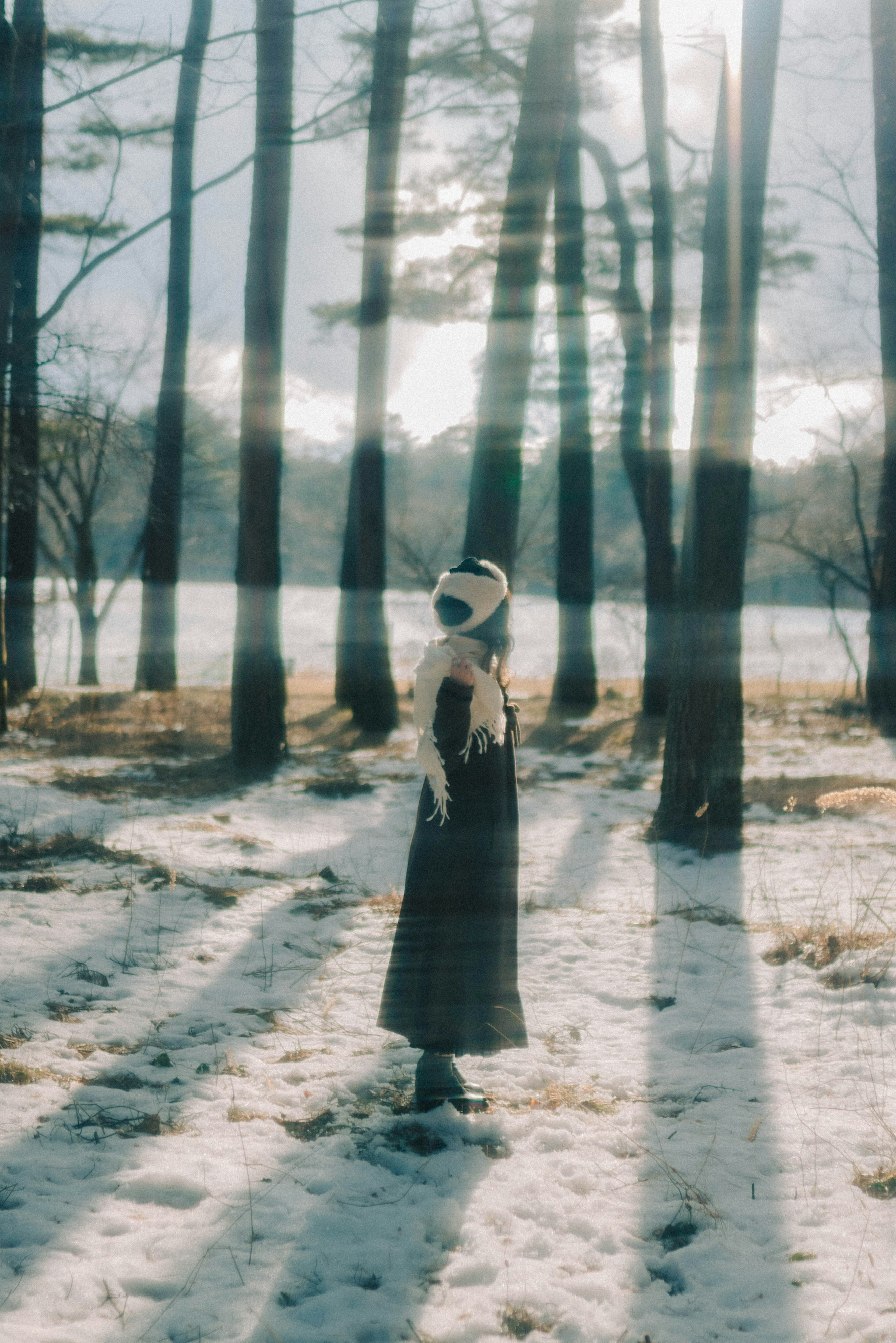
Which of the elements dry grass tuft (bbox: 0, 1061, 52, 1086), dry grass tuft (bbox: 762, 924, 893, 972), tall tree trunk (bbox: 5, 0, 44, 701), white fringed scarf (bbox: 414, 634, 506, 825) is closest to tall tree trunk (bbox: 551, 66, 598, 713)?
tall tree trunk (bbox: 5, 0, 44, 701)

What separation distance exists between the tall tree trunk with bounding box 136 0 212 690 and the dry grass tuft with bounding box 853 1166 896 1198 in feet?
41.2

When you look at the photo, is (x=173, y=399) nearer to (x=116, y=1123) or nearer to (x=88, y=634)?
(x=88, y=634)

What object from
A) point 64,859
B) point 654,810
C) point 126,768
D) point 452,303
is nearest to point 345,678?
point 126,768

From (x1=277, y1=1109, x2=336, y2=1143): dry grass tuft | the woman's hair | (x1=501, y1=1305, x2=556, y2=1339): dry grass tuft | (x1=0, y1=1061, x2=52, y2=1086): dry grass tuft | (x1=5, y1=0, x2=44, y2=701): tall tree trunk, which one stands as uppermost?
(x1=5, y1=0, x2=44, y2=701): tall tree trunk

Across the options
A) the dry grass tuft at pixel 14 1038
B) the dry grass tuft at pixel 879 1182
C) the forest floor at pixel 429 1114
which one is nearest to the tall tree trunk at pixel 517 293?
the forest floor at pixel 429 1114

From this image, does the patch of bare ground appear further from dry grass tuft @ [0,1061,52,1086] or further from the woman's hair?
dry grass tuft @ [0,1061,52,1086]

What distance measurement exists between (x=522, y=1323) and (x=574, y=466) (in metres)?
14.7

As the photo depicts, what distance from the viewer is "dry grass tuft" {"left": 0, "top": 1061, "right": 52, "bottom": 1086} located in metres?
3.33

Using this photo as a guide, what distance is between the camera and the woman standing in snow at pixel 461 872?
3160 mm

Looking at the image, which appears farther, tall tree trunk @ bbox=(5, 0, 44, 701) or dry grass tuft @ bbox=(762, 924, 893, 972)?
tall tree trunk @ bbox=(5, 0, 44, 701)

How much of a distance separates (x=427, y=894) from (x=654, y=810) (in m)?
5.37

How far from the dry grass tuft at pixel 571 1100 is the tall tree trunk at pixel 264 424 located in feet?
22.3

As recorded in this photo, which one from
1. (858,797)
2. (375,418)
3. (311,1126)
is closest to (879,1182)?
(311,1126)

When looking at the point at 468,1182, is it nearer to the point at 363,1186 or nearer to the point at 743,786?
the point at 363,1186
